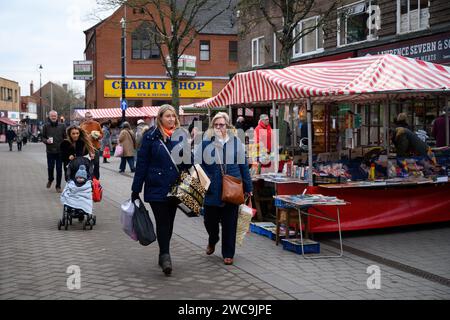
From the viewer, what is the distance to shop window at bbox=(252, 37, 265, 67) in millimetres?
28156

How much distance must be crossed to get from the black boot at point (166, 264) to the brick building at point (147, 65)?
42.3m

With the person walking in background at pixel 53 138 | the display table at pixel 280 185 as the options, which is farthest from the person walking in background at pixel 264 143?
the person walking in background at pixel 53 138

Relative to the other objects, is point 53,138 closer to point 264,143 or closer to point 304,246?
point 264,143

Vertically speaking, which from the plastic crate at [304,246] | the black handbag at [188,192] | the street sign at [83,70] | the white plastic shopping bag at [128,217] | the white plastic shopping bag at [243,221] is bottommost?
the plastic crate at [304,246]

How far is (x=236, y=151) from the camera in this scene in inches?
283

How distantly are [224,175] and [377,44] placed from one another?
13.2 meters

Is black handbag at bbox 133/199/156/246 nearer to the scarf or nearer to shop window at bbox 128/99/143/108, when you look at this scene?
the scarf

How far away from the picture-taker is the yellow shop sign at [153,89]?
159 ft

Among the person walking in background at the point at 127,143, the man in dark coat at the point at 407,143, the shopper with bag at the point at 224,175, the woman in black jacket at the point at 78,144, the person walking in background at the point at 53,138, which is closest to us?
the shopper with bag at the point at 224,175

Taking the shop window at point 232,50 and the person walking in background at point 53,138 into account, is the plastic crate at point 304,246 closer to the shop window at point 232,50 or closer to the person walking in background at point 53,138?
the person walking in background at point 53,138

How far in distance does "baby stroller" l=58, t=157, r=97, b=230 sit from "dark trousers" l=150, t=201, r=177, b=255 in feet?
10.3

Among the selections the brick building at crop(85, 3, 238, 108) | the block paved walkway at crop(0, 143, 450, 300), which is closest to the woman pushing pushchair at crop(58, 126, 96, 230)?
the block paved walkway at crop(0, 143, 450, 300)
